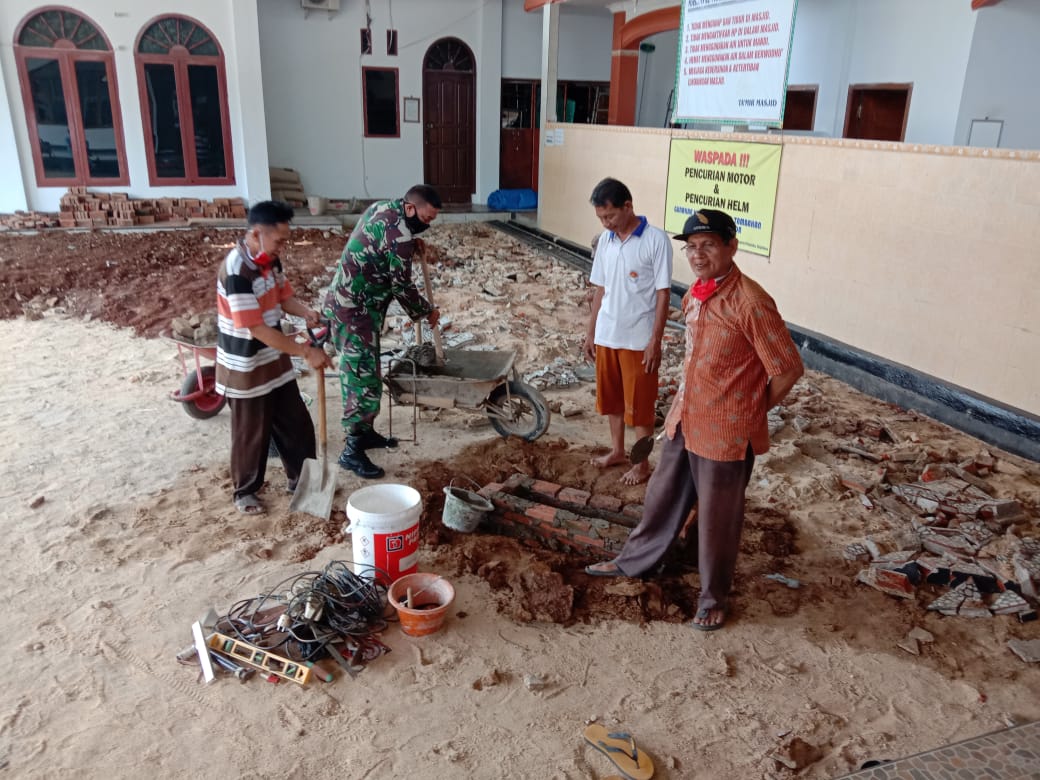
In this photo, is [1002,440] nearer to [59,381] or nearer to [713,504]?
[713,504]

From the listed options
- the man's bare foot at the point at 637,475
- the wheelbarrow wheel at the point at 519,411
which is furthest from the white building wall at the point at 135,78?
the man's bare foot at the point at 637,475

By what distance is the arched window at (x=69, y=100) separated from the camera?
513 inches

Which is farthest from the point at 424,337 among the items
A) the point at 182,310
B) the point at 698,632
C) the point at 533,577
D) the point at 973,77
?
the point at 973,77

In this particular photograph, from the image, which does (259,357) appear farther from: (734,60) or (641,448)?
(734,60)

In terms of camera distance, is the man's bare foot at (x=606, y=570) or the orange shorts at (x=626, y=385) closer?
the man's bare foot at (x=606, y=570)

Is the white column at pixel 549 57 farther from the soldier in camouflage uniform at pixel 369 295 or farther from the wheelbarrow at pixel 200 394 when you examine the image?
the wheelbarrow at pixel 200 394

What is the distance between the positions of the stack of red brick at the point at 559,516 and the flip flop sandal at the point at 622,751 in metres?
1.18

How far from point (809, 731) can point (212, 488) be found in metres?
3.69

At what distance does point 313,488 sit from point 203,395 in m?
1.81

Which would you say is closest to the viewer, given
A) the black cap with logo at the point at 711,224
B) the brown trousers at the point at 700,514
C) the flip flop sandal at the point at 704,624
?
the black cap with logo at the point at 711,224

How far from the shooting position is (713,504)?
341 cm

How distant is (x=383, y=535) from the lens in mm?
3732

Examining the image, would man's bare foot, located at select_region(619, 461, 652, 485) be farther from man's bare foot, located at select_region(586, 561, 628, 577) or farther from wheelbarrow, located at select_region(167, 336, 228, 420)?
wheelbarrow, located at select_region(167, 336, 228, 420)

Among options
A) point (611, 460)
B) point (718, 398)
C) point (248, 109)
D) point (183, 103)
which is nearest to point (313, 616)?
point (718, 398)
